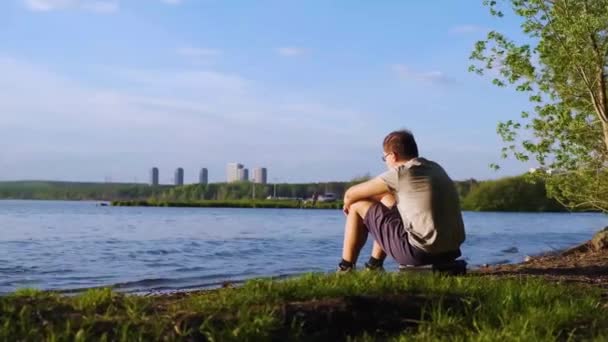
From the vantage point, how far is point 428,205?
7070 mm

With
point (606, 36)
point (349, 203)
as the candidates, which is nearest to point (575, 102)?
point (606, 36)

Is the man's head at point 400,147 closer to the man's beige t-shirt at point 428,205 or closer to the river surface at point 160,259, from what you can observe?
the man's beige t-shirt at point 428,205

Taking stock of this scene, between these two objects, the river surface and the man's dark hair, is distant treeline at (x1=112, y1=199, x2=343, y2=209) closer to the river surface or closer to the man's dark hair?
the river surface

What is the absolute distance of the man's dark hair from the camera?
7262mm

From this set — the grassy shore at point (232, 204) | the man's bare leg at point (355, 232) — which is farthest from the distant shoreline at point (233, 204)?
the man's bare leg at point (355, 232)

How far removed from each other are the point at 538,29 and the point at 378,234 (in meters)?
6.19

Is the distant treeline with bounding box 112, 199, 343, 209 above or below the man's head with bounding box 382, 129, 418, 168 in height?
below

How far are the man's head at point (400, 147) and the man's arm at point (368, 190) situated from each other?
231mm

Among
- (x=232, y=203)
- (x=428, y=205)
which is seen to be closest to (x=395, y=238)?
(x=428, y=205)

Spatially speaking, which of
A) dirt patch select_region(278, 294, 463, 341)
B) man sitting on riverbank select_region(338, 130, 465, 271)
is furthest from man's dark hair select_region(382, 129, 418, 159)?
dirt patch select_region(278, 294, 463, 341)

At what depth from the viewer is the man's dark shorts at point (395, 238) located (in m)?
7.18

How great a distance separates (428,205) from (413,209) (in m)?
0.16

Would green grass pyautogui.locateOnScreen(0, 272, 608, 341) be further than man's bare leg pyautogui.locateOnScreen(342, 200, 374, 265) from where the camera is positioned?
No

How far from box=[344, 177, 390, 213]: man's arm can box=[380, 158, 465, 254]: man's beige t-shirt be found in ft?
0.55
